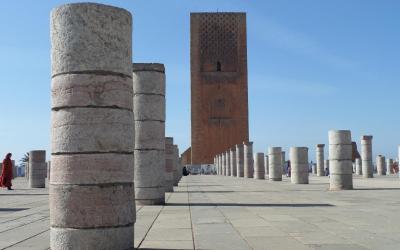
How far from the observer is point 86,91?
6137 millimetres

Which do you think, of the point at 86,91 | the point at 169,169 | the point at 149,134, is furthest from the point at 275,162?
the point at 86,91

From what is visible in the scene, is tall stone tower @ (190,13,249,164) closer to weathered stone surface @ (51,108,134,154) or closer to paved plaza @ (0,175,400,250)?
paved plaza @ (0,175,400,250)

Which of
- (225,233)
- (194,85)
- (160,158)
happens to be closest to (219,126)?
(194,85)

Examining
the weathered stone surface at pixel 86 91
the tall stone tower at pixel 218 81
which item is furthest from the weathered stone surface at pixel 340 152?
the tall stone tower at pixel 218 81

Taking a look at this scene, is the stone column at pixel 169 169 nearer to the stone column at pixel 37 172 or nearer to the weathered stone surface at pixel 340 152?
the weathered stone surface at pixel 340 152

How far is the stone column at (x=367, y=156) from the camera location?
31.4 meters

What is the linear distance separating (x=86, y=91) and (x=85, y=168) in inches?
33.7

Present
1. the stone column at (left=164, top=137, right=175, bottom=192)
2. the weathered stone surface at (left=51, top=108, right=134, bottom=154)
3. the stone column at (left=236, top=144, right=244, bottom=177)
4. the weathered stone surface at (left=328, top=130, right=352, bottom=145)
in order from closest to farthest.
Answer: the weathered stone surface at (left=51, top=108, right=134, bottom=154) < the weathered stone surface at (left=328, top=130, right=352, bottom=145) < the stone column at (left=164, top=137, right=175, bottom=192) < the stone column at (left=236, top=144, right=244, bottom=177)

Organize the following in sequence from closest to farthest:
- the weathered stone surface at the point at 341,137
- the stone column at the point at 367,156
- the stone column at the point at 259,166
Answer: the weathered stone surface at the point at 341,137, the stone column at the point at 367,156, the stone column at the point at 259,166

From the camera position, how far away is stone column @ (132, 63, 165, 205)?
41.3 ft

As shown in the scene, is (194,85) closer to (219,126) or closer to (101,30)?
(219,126)

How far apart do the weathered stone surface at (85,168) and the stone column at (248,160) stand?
30391mm

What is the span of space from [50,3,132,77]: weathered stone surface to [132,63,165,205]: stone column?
6331 mm

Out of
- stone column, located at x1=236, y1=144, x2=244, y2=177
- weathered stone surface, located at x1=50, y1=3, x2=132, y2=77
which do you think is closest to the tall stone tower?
stone column, located at x1=236, y1=144, x2=244, y2=177
